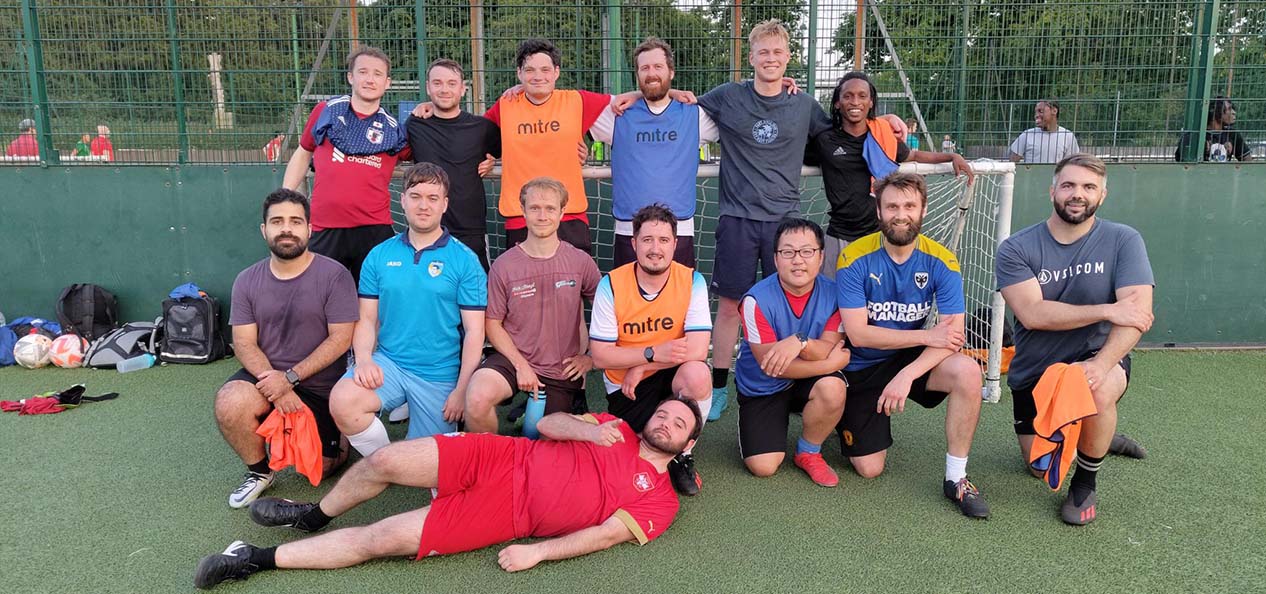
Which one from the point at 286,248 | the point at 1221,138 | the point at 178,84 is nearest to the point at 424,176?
the point at 286,248

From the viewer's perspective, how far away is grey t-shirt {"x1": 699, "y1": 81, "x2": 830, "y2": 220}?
4.47 m

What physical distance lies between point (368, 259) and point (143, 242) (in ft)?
11.7

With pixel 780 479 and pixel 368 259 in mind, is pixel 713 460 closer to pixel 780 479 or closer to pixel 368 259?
pixel 780 479

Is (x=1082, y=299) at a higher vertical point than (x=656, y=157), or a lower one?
lower

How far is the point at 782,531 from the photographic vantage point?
323 centimetres

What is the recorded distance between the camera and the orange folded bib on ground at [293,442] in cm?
349

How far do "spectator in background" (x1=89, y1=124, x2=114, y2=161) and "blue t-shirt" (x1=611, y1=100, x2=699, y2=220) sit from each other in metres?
4.25

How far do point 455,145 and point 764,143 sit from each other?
5.47ft

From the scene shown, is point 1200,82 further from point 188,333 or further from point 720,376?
point 188,333

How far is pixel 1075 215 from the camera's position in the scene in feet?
11.4

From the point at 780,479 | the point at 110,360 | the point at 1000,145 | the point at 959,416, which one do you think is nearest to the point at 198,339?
the point at 110,360

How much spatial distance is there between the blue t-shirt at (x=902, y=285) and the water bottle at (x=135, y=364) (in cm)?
467

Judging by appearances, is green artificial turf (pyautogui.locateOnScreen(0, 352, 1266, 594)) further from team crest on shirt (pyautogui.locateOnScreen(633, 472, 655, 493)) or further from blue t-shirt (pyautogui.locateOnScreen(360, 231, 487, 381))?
blue t-shirt (pyautogui.locateOnScreen(360, 231, 487, 381))

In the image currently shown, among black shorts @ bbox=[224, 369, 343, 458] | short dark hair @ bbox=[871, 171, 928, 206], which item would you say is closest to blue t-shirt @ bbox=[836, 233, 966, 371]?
short dark hair @ bbox=[871, 171, 928, 206]
